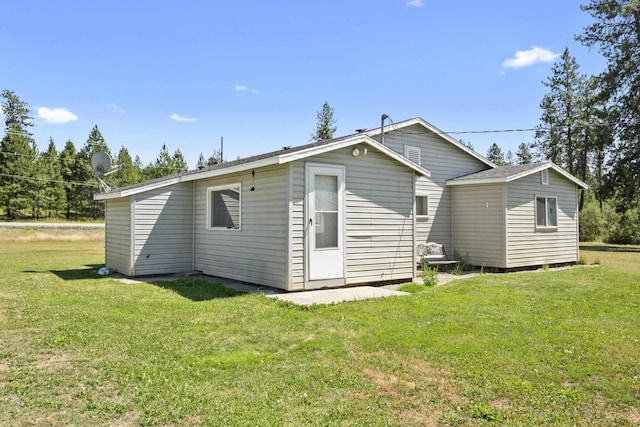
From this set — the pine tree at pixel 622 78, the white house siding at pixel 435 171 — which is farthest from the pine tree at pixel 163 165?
the pine tree at pixel 622 78

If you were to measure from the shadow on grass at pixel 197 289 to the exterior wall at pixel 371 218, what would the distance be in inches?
53.4

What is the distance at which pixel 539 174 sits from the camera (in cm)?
1328

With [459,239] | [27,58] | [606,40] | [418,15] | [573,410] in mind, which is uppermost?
[606,40]

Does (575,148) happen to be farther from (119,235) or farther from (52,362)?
(52,362)

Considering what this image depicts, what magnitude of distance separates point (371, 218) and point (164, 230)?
5.45m

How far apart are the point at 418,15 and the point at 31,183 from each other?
121 ft

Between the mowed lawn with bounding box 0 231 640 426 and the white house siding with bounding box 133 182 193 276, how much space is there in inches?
123

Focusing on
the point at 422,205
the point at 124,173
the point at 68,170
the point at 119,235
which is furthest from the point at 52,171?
the point at 422,205

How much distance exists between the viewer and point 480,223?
13133 millimetres

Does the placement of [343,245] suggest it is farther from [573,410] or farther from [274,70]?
[274,70]

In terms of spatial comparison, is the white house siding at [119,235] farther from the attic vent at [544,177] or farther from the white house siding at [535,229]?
the attic vent at [544,177]

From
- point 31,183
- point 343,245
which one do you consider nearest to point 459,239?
point 343,245

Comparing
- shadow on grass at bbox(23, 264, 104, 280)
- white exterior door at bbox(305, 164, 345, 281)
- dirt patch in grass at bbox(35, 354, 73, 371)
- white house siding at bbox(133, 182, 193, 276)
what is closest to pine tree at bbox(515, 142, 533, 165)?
white house siding at bbox(133, 182, 193, 276)

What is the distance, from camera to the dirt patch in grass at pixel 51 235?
79.5 ft
